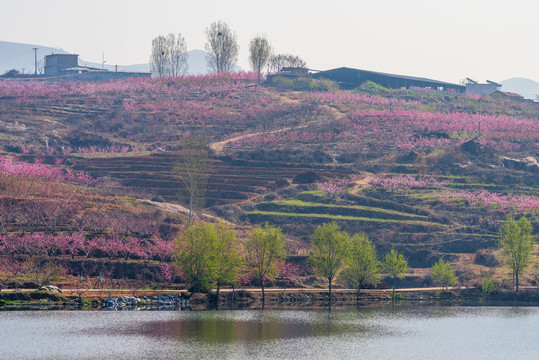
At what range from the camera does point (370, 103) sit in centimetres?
17938

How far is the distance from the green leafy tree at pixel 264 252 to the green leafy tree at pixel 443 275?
23189mm

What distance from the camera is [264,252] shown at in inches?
3258

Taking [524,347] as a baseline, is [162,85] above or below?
above

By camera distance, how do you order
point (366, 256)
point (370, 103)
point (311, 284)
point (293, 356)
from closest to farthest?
point (293, 356), point (366, 256), point (311, 284), point (370, 103)

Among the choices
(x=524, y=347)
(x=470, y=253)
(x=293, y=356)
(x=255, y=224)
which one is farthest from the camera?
(x=255, y=224)

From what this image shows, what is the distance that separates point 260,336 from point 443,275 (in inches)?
1626

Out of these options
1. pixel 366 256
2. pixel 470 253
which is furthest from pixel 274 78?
pixel 366 256

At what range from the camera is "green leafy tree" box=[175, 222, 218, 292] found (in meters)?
76.6

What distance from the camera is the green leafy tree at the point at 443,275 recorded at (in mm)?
92938

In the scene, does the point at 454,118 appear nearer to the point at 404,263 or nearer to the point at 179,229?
the point at 404,263

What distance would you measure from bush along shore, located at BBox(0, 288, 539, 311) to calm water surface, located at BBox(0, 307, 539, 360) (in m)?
5.42

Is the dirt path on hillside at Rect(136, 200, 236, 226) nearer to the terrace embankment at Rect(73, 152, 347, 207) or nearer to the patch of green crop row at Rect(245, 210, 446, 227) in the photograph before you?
the terrace embankment at Rect(73, 152, 347, 207)

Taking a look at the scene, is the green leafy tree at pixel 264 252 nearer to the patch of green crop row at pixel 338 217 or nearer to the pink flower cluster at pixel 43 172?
the patch of green crop row at pixel 338 217

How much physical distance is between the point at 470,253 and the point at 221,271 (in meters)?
44.9
